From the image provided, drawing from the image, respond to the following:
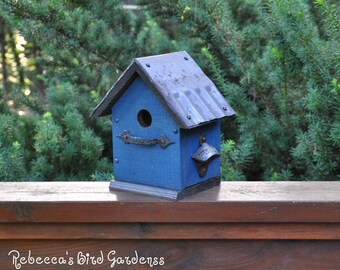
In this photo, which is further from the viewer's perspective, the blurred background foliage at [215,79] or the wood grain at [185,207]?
the blurred background foliage at [215,79]

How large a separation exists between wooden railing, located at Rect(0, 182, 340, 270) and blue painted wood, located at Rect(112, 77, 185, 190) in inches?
2.8

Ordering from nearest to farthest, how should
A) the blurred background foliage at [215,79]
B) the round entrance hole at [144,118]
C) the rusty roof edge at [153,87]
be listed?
the rusty roof edge at [153,87], the round entrance hole at [144,118], the blurred background foliage at [215,79]

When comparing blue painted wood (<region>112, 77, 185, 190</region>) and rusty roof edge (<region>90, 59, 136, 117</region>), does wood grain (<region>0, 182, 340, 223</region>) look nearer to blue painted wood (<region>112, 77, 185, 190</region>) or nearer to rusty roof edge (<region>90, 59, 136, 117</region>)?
blue painted wood (<region>112, 77, 185, 190</region>)

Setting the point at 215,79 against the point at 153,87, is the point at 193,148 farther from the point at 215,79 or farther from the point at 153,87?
the point at 215,79

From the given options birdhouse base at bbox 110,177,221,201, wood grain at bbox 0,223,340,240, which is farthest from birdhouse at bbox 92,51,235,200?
wood grain at bbox 0,223,340,240

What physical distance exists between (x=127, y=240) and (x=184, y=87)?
1.58 feet

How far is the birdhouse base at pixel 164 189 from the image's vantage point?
77.1 inches

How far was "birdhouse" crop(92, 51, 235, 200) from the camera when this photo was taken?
1948 mm

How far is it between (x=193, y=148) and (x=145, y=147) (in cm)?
14

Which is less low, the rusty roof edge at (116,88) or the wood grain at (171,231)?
the rusty roof edge at (116,88)

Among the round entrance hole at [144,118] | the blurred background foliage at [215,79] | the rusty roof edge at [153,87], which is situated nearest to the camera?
the rusty roof edge at [153,87]

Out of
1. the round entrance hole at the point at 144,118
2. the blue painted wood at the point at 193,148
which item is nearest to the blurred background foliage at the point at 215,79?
the blue painted wood at the point at 193,148

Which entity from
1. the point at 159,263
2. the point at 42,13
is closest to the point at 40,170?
the point at 42,13

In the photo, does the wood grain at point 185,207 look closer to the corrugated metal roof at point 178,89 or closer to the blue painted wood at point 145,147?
the blue painted wood at point 145,147
